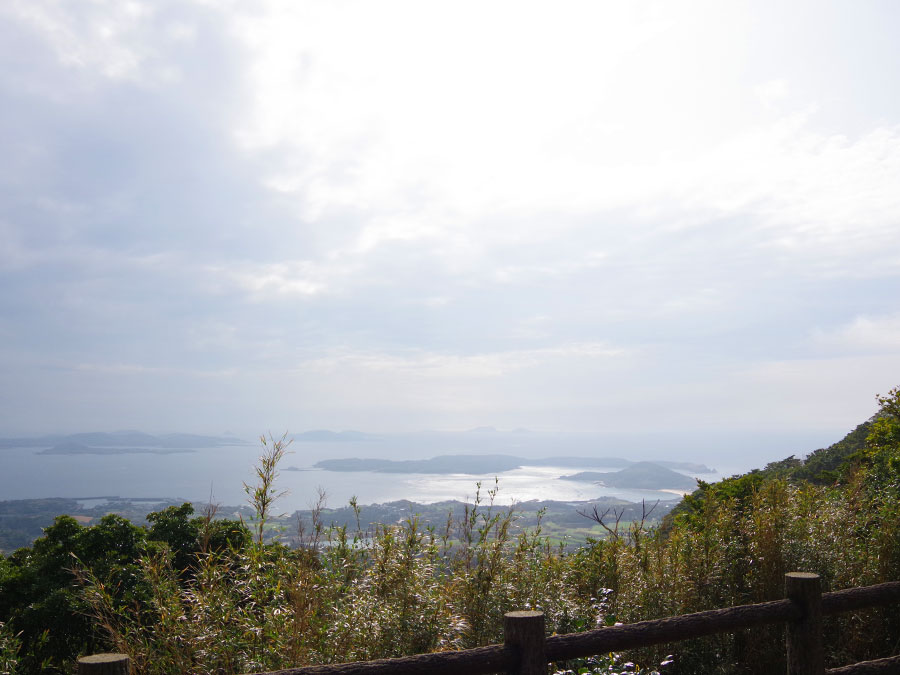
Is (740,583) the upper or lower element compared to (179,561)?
upper

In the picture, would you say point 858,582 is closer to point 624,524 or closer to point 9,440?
point 624,524

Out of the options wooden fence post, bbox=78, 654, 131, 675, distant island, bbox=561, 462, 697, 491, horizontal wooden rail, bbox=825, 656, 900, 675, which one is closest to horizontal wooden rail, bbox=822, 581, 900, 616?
horizontal wooden rail, bbox=825, 656, 900, 675

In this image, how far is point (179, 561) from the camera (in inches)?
392

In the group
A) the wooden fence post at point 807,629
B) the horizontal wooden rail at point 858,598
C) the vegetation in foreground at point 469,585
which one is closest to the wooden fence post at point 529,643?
the vegetation in foreground at point 469,585

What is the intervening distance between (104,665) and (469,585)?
8.97 feet

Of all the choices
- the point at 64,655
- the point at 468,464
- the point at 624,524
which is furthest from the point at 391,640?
the point at 468,464

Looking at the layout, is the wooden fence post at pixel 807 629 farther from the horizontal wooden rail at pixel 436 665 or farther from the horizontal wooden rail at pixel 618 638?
the horizontal wooden rail at pixel 436 665

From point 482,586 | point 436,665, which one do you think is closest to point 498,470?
point 482,586

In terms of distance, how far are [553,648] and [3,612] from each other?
1154 cm

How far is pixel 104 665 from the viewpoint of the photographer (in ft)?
6.21

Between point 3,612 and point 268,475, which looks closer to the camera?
point 268,475

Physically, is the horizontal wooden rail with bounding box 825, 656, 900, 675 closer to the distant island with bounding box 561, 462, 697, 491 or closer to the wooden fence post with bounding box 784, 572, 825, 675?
the wooden fence post with bounding box 784, 572, 825, 675

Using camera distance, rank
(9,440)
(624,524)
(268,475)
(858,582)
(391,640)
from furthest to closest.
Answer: (9,440), (624,524), (858,582), (268,475), (391,640)

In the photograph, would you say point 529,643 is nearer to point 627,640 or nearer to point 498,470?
point 627,640
